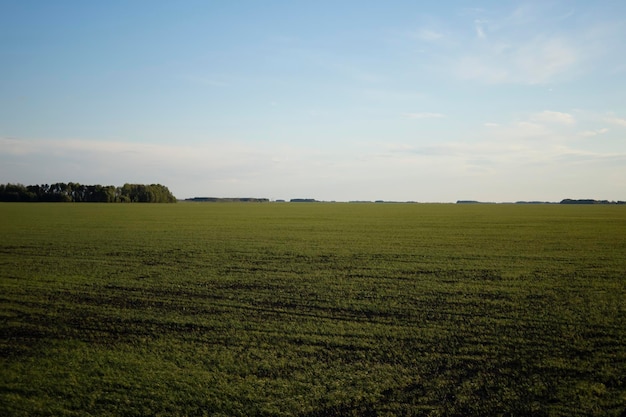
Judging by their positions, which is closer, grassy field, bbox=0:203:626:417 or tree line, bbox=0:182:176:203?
grassy field, bbox=0:203:626:417

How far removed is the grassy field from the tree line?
91.3m

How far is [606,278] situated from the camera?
10562 mm

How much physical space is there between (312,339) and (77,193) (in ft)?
339

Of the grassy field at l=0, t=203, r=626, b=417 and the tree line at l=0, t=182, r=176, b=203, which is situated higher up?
the tree line at l=0, t=182, r=176, b=203

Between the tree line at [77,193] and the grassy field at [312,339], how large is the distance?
91298 mm

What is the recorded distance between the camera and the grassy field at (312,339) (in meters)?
4.45

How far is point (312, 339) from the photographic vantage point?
6180 millimetres

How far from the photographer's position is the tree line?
90688mm

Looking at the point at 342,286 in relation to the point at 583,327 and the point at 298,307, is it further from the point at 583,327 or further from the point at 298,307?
the point at 583,327

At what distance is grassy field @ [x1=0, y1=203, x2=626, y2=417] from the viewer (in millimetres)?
4449

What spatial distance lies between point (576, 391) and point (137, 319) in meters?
6.14

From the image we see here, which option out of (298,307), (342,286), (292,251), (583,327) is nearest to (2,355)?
(298,307)

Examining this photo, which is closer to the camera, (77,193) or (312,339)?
(312,339)

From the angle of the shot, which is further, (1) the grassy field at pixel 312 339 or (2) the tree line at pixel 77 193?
(2) the tree line at pixel 77 193
